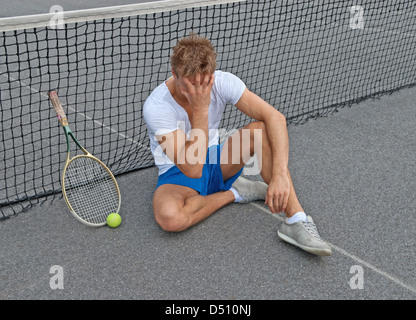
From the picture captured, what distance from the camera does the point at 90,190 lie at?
11.0 ft

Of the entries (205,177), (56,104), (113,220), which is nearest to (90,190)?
(113,220)

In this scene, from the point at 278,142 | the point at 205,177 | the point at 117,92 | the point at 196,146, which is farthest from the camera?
the point at 117,92

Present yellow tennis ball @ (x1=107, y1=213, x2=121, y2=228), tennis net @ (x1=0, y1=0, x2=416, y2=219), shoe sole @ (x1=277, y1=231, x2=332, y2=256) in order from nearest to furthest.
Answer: shoe sole @ (x1=277, y1=231, x2=332, y2=256), yellow tennis ball @ (x1=107, y1=213, x2=121, y2=228), tennis net @ (x1=0, y1=0, x2=416, y2=219)

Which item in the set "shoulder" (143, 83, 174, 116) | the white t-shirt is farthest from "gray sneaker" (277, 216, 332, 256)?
"shoulder" (143, 83, 174, 116)

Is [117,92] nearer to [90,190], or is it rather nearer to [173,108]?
[90,190]

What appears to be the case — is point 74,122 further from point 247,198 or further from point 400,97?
point 400,97

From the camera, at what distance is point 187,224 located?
3150mm

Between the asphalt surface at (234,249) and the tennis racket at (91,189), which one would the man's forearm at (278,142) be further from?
the tennis racket at (91,189)

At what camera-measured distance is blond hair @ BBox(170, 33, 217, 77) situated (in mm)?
2555

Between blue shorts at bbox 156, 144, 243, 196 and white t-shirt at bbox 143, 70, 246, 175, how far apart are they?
64mm

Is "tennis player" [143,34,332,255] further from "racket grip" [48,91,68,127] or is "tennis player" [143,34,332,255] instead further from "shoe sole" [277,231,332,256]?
"racket grip" [48,91,68,127]

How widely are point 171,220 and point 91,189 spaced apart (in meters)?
0.68

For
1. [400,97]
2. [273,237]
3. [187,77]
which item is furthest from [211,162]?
[400,97]
